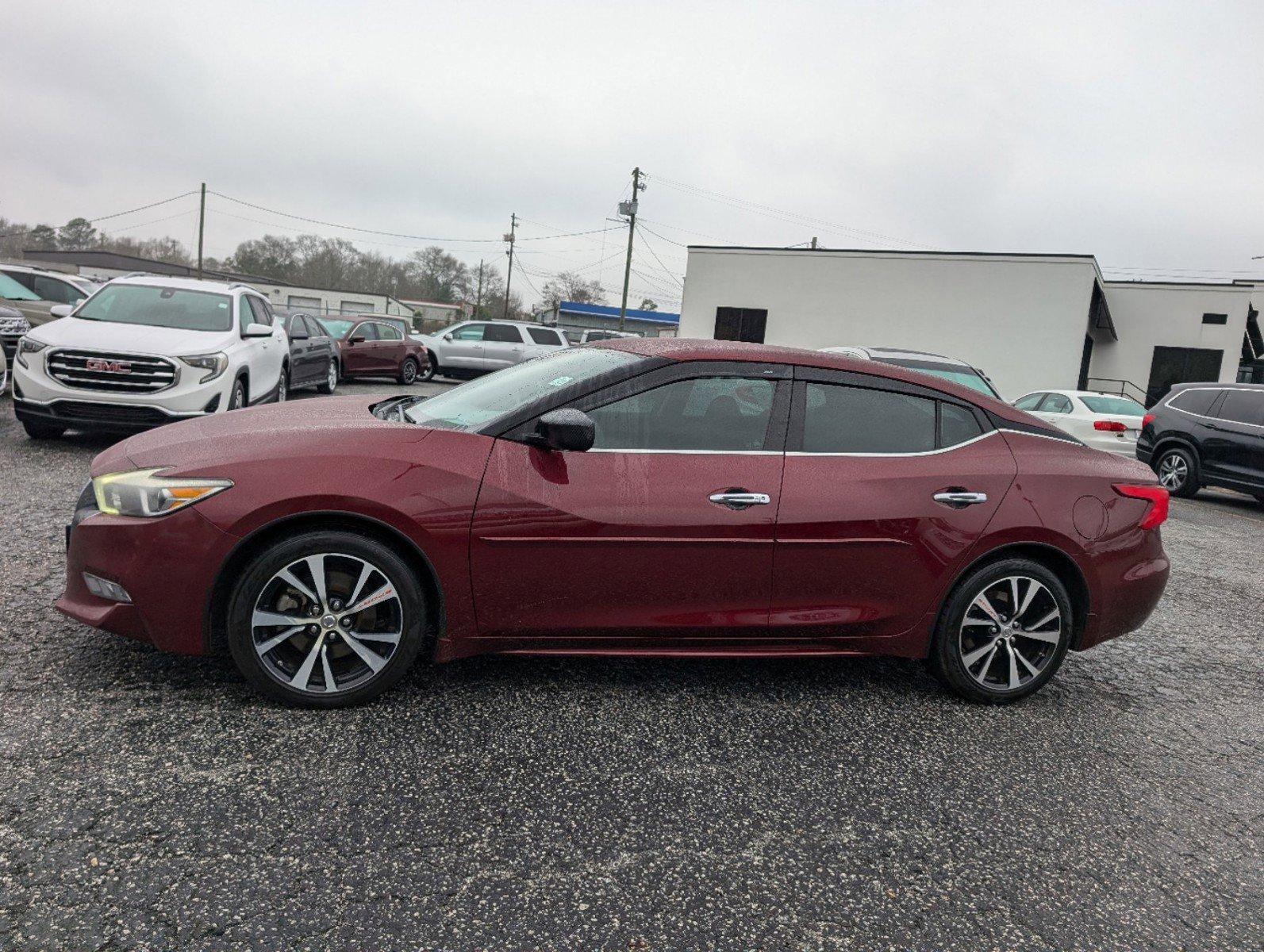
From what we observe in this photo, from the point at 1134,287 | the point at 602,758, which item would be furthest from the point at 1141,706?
the point at 1134,287

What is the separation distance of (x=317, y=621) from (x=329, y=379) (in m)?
14.4

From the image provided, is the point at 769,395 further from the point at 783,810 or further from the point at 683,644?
the point at 783,810

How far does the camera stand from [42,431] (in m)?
8.60

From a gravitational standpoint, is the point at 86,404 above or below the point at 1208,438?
below

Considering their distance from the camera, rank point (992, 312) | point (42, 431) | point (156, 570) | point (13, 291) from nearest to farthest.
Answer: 1. point (156, 570)
2. point (42, 431)
3. point (13, 291)
4. point (992, 312)

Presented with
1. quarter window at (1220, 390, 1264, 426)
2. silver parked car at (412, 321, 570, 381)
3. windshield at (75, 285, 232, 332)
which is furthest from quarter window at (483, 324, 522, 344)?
quarter window at (1220, 390, 1264, 426)

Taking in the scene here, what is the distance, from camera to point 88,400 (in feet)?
25.6

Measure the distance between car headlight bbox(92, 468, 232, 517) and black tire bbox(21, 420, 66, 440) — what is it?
231 inches

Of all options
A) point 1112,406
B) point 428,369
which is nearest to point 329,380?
point 428,369

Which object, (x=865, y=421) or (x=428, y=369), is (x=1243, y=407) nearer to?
(x=865, y=421)

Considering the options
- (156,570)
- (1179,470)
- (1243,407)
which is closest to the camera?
(156,570)

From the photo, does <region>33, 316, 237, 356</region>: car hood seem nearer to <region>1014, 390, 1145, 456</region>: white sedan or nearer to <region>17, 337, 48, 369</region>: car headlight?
<region>17, 337, 48, 369</region>: car headlight

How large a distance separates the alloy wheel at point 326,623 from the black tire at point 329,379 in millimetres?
13607

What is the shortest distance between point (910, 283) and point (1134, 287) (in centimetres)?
849
